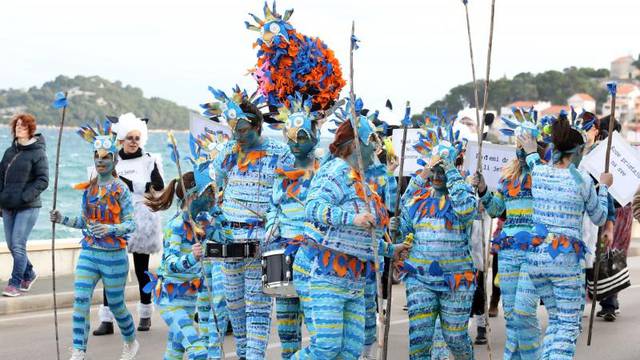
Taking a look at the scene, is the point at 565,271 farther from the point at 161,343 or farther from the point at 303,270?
the point at 161,343

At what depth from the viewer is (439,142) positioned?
7297 millimetres

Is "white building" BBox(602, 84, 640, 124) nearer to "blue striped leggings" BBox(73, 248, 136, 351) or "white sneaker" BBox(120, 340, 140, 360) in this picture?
"white sneaker" BBox(120, 340, 140, 360)

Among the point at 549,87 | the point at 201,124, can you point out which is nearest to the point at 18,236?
the point at 201,124

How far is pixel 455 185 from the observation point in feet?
23.5

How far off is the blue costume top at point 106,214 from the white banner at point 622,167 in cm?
349

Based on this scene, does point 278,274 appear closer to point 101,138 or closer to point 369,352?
point 369,352

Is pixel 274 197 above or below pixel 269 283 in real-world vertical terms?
above

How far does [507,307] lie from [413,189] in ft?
3.82

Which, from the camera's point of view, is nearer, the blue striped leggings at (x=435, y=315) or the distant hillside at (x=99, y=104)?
the blue striped leggings at (x=435, y=315)

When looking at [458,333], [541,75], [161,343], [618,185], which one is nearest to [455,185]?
[458,333]

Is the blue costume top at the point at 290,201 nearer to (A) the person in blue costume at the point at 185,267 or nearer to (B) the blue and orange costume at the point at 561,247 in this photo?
(A) the person in blue costume at the point at 185,267

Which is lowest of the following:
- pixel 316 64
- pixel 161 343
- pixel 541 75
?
pixel 161 343

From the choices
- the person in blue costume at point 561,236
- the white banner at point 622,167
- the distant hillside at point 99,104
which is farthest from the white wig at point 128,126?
the distant hillside at point 99,104

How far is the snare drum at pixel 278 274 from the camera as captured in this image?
6.86m
